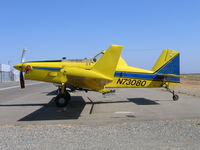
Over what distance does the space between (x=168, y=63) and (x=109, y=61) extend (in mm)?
5119

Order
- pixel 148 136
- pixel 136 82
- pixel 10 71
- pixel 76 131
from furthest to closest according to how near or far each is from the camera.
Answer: pixel 10 71, pixel 136 82, pixel 76 131, pixel 148 136

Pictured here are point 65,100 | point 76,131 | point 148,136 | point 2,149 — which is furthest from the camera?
point 65,100

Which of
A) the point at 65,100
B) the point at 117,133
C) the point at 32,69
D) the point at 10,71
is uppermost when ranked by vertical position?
the point at 32,69

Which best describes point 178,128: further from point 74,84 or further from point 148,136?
point 74,84

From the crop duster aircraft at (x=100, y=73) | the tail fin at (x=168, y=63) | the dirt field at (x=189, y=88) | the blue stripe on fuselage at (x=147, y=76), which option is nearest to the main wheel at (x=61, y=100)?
the crop duster aircraft at (x=100, y=73)

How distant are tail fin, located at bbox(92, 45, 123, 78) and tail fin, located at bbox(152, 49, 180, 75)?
4.30 m

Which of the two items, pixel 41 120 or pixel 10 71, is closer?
pixel 41 120

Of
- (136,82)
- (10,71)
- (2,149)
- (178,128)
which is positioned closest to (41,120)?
(2,149)

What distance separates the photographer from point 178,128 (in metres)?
6.31

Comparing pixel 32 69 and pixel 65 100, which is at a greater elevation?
pixel 32 69

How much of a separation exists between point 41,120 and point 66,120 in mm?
916

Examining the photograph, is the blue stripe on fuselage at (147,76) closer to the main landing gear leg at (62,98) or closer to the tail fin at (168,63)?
the tail fin at (168,63)

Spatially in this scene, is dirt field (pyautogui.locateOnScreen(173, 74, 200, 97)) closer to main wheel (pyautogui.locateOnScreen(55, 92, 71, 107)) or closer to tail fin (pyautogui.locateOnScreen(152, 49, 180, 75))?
tail fin (pyautogui.locateOnScreen(152, 49, 180, 75))

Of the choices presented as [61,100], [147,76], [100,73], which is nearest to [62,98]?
[61,100]
